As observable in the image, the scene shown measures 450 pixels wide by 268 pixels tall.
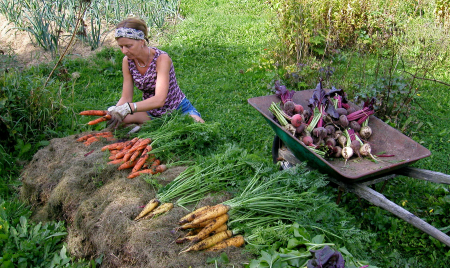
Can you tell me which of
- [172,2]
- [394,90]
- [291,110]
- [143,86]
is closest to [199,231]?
[291,110]

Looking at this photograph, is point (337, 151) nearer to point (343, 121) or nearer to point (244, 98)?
point (343, 121)

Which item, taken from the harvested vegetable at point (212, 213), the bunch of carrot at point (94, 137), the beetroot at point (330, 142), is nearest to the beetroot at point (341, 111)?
the beetroot at point (330, 142)

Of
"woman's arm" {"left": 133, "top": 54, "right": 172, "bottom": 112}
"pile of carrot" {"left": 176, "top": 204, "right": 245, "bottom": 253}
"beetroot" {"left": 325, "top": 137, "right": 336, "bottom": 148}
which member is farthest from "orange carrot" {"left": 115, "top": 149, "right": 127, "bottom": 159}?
"beetroot" {"left": 325, "top": 137, "right": 336, "bottom": 148}

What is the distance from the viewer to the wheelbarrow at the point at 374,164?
2.49 m

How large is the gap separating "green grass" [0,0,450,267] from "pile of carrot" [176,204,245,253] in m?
1.48

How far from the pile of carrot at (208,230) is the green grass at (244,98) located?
58.5 inches

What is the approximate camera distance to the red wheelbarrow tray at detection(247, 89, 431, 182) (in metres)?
2.68

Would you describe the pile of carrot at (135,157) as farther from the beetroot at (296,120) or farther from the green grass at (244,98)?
the beetroot at (296,120)

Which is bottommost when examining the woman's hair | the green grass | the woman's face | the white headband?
the green grass

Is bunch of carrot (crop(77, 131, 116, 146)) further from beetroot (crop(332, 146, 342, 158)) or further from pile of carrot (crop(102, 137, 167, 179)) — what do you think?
beetroot (crop(332, 146, 342, 158))

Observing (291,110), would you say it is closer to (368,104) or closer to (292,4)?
(368,104)

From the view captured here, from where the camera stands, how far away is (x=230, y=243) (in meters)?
2.14

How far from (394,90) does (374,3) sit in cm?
332

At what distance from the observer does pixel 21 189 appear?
3.28 m
